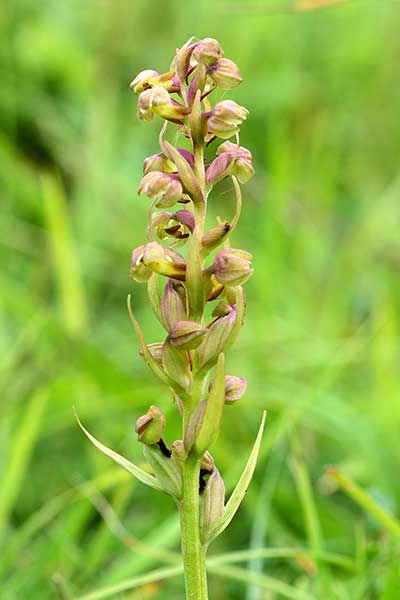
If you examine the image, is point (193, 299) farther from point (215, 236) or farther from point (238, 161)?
point (238, 161)

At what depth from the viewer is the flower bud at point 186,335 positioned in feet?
3.68

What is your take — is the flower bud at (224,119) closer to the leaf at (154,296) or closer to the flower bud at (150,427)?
the leaf at (154,296)

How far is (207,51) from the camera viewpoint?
118 centimetres

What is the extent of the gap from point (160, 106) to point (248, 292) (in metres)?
2.80

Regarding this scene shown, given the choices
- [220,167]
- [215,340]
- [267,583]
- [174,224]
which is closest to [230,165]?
[220,167]

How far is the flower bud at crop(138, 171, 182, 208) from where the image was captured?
1144 mm

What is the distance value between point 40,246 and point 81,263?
25 cm

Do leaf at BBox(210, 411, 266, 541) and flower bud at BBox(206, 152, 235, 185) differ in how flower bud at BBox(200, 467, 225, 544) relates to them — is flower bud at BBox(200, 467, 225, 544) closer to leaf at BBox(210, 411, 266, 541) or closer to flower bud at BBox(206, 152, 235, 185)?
leaf at BBox(210, 411, 266, 541)

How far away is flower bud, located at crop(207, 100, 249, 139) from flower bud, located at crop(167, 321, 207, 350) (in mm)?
263

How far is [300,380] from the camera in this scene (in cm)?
315

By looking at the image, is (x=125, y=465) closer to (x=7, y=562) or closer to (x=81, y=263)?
(x=7, y=562)

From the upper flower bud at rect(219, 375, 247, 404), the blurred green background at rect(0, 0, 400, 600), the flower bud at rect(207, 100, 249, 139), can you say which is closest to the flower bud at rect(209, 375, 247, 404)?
the upper flower bud at rect(219, 375, 247, 404)

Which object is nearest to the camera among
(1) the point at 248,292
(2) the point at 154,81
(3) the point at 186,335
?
(3) the point at 186,335

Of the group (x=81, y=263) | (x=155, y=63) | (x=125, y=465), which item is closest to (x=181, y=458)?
(x=125, y=465)
